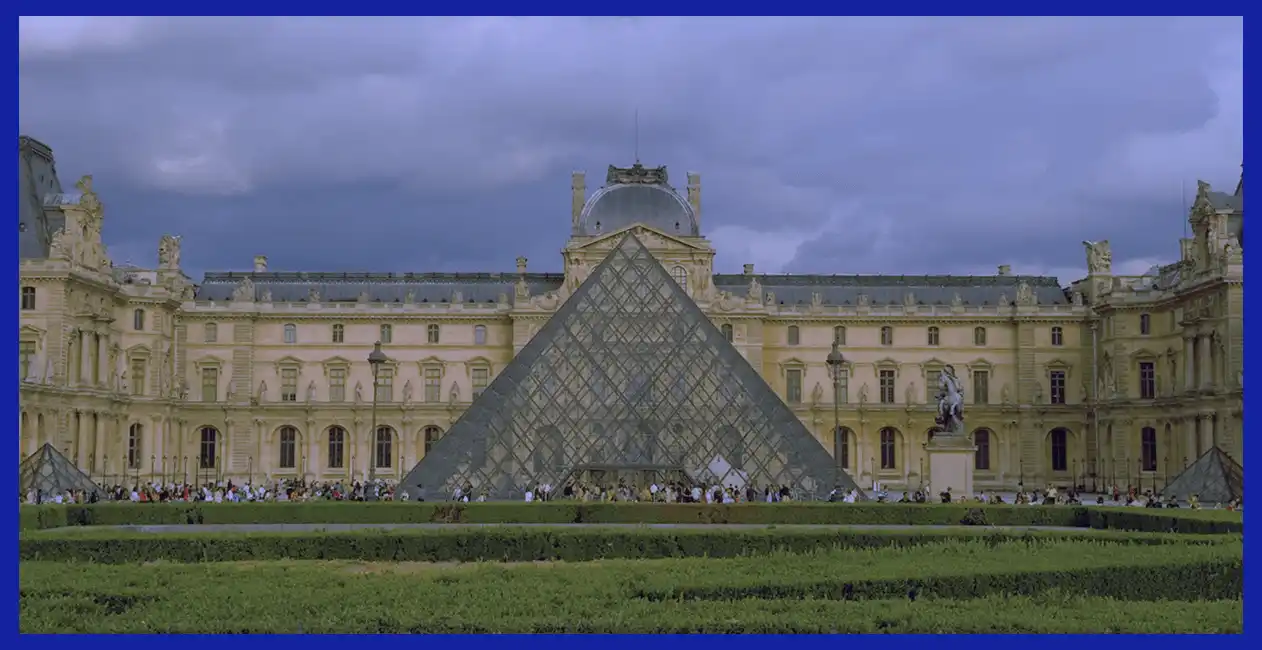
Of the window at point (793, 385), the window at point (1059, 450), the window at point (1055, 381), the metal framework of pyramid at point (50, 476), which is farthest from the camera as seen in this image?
the window at point (793, 385)

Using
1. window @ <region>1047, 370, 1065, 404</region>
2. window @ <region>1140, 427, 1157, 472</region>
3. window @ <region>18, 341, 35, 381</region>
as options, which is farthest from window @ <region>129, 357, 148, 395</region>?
window @ <region>1140, 427, 1157, 472</region>

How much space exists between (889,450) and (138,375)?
3004 cm

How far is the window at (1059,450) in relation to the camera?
6003 cm

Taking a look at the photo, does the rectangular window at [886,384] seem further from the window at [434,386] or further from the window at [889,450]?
Answer: the window at [434,386]

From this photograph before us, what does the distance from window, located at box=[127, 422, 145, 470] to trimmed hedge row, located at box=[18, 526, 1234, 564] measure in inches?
1380

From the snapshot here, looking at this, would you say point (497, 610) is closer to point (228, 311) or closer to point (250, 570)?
point (250, 570)

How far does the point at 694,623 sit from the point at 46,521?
17.0m

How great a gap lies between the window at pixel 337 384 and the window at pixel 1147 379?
3173 centimetres

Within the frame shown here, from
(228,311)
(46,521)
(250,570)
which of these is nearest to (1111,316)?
(228,311)

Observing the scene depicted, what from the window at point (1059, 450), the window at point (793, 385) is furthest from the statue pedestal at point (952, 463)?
the window at point (1059, 450)

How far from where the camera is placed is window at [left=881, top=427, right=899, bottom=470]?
60594mm

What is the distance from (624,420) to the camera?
33375 mm

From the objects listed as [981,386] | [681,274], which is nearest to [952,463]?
[681,274]

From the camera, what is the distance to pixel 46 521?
2561 centimetres
